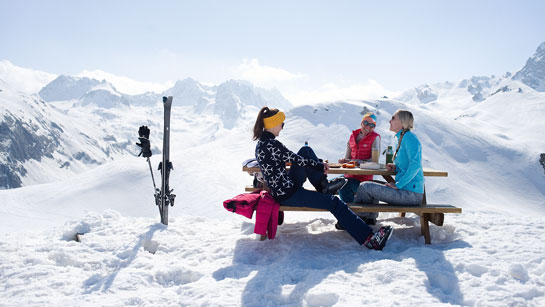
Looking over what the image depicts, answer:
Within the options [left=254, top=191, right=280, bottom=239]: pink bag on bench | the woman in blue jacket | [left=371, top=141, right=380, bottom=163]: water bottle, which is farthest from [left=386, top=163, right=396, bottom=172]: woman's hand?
[left=254, top=191, right=280, bottom=239]: pink bag on bench

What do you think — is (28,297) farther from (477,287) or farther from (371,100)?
(371,100)

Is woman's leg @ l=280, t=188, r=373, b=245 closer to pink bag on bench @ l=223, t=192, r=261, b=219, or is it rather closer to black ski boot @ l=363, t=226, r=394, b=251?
black ski boot @ l=363, t=226, r=394, b=251

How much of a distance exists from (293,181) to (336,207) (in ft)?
2.67

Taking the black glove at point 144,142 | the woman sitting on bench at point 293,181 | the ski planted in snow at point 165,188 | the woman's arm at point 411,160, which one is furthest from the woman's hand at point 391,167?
the black glove at point 144,142

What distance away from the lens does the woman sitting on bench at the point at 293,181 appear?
18.4ft

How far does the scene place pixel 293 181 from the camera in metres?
5.84

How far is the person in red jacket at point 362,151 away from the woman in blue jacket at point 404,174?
2.66 ft

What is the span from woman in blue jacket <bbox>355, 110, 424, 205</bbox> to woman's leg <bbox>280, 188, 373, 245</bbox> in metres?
0.71

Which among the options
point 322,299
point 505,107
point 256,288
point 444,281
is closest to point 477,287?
point 444,281

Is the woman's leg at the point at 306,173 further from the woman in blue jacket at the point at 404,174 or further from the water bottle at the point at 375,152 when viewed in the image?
the water bottle at the point at 375,152

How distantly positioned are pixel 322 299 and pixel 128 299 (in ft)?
7.53

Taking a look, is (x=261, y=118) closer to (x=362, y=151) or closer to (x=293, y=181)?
(x=293, y=181)

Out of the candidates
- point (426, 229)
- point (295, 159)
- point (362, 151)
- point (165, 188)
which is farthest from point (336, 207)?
point (165, 188)

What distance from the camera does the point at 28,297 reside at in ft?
13.8
